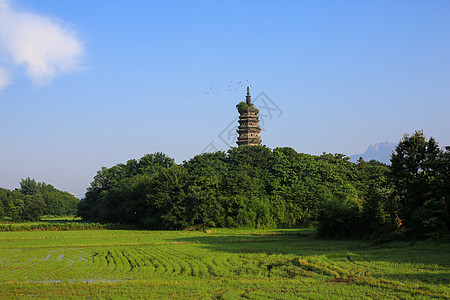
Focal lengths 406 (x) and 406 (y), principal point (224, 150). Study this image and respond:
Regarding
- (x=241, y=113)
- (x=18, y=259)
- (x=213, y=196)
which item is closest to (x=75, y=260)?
(x=18, y=259)

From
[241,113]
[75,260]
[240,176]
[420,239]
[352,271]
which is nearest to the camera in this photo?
[352,271]

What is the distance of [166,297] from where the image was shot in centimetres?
1479

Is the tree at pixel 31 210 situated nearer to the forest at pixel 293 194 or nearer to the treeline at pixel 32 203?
the treeline at pixel 32 203

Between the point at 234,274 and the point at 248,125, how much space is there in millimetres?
70872

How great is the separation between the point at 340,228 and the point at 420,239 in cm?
982

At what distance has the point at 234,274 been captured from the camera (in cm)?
1945

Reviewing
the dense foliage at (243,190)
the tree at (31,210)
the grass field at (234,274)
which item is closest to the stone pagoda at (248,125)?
the dense foliage at (243,190)

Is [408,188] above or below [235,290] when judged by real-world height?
above

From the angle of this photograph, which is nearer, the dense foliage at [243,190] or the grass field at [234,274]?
the grass field at [234,274]

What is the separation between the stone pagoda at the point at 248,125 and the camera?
8919 cm

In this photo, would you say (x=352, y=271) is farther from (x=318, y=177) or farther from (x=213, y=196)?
(x=318, y=177)

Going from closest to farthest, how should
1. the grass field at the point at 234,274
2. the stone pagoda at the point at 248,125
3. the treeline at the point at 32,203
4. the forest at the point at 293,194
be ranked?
1. the grass field at the point at 234,274
2. the forest at the point at 293,194
3. the stone pagoda at the point at 248,125
4. the treeline at the point at 32,203

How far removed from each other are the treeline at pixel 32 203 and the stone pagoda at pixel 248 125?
55477 millimetres

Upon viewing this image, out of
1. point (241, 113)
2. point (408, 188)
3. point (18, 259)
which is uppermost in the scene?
point (241, 113)
